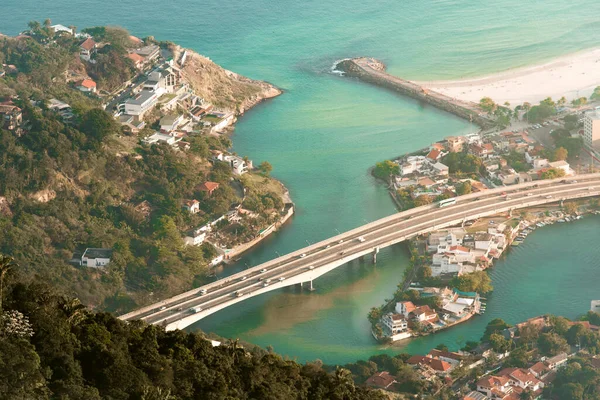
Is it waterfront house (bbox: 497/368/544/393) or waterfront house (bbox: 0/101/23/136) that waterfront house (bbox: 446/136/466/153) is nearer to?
waterfront house (bbox: 0/101/23/136)

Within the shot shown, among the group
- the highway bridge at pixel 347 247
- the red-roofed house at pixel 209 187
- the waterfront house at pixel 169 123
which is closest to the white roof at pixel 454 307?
the highway bridge at pixel 347 247

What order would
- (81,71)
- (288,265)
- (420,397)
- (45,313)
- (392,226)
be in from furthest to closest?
(81,71)
(392,226)
(288,265)
(420,397)
(45,313)

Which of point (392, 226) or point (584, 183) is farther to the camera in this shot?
point (584, 183)

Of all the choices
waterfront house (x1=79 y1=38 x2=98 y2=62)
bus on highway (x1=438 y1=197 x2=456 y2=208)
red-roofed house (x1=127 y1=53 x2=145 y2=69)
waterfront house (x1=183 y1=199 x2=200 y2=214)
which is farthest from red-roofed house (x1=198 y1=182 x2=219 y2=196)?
waterfront house (x1=79 y1=38 x2=98 y2=62)

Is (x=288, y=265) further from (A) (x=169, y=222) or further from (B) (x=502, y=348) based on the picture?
(B) (x=502, y=348)

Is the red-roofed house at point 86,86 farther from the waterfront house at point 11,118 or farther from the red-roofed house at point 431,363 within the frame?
the red-roofed house at point 431,363

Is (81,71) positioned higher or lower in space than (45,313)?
lower

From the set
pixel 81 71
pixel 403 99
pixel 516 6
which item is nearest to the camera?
pixel 81 71

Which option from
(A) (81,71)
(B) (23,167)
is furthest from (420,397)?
(A) (81,71)
